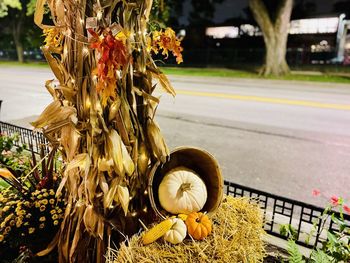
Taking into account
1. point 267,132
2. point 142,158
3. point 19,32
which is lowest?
point 267,132

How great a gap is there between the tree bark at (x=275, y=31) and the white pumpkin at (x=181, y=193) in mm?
18693

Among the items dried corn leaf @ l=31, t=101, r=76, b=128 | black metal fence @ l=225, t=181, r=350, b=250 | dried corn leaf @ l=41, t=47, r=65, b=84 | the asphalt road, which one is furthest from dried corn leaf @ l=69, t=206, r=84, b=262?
the asphalt road

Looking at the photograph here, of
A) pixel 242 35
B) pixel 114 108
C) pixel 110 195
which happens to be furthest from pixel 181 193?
pixel 242 35

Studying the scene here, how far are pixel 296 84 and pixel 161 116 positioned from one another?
10.4 m

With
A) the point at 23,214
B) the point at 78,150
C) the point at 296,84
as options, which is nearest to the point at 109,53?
the point at 78,150

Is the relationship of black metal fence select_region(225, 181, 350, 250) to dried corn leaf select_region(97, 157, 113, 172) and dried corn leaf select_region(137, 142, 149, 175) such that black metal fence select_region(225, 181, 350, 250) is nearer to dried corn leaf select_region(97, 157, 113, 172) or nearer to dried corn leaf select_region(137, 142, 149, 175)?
dried corn leaf select_region(137, 142, 149, 175)

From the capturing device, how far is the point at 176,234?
6.33 ft

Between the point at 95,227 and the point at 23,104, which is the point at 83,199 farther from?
the point at 23,104

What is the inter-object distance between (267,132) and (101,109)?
20.1ft

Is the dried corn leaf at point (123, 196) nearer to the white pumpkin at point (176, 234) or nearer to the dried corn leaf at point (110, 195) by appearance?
the dried corn leaf at point (110, 195)

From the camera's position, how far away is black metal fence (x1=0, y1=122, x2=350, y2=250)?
8.72 ft

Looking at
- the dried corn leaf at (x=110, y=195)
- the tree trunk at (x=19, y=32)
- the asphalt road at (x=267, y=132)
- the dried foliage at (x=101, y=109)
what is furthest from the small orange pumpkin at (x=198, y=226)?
the tree trunk at (x=19, y=32)

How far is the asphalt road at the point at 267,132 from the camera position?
4887 mm

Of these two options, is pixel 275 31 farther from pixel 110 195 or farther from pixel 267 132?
pixel 110 195
